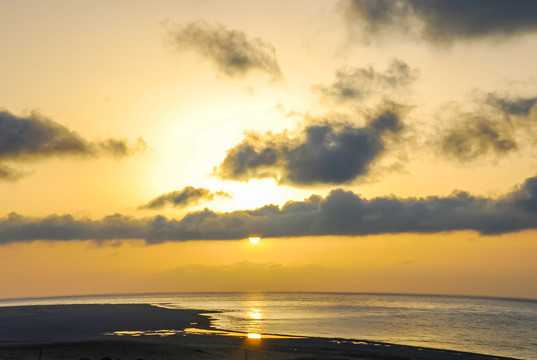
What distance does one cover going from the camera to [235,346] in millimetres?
78312

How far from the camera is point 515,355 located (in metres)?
86.9

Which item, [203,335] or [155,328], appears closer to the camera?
[203,335]

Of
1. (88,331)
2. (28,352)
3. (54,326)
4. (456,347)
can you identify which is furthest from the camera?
(54,326)

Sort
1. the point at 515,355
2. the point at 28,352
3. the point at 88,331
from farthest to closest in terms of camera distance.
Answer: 1. the point at 88,331
2. the point at 515,355
3. the point at 28,352

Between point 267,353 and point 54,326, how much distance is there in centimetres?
6810

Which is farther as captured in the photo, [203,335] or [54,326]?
[54,326]

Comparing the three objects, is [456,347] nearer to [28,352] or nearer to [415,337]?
[415,337]

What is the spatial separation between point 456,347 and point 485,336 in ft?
103

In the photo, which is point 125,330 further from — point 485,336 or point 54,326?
point 485,336

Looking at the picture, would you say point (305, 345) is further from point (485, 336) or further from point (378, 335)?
point (485, 336)

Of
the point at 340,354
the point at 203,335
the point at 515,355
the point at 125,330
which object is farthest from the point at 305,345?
the point at 125,330

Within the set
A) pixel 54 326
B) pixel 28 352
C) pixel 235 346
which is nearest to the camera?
pixel 28 352

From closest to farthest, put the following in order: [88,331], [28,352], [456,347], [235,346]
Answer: [28,352] → [235,346] → [456,347] → [88,331]

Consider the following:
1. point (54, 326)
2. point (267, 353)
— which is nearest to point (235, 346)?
point (267, 353)
